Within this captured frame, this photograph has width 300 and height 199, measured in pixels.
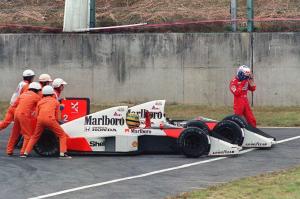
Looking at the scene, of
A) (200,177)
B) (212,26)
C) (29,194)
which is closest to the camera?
(29,194)

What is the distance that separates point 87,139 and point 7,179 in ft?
9.39

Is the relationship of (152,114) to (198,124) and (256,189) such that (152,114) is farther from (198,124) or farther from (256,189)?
(256,189)

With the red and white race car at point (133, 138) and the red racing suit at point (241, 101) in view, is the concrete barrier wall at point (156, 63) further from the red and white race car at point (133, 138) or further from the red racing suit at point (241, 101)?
the red and white race car at point (133, 138)

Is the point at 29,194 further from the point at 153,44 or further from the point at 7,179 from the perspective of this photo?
the point at 153,44

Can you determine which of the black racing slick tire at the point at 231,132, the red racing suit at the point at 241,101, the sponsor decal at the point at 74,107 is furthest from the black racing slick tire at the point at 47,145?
the red racing suit at the point at 241,101

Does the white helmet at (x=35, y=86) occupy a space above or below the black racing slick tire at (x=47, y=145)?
above

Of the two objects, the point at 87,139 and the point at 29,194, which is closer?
the point at 29,194

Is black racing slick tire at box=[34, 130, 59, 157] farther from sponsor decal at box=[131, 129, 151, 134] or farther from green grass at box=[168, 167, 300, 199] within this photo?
green grass at box=[168, 167, 300, 199]

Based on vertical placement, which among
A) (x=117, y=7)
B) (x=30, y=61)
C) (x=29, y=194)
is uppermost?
(x=117, y=7)

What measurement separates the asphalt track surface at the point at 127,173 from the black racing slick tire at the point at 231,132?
0.39 metres

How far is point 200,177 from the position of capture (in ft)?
45.1

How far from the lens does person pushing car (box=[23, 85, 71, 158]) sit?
637 inches

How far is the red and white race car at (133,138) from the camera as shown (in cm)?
1598

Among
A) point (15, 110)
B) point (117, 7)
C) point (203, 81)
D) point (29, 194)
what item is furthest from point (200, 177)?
point (117, 7)
